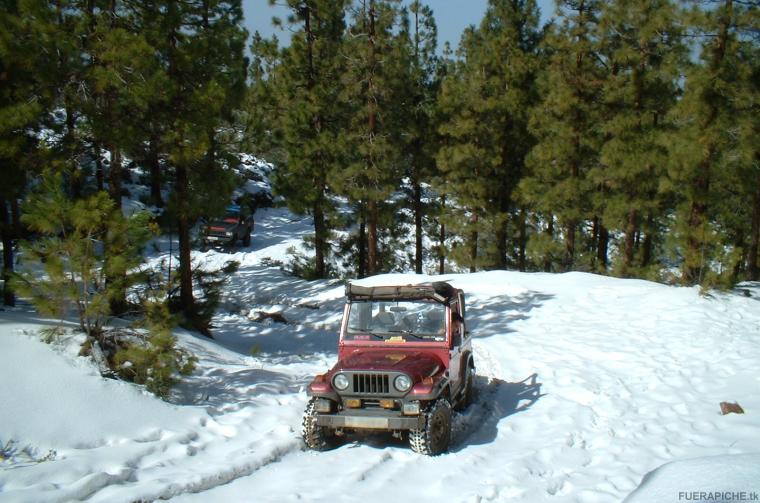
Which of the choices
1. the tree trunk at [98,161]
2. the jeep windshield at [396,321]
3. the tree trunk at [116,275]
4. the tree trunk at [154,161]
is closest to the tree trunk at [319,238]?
the tree trunk at [154,161]

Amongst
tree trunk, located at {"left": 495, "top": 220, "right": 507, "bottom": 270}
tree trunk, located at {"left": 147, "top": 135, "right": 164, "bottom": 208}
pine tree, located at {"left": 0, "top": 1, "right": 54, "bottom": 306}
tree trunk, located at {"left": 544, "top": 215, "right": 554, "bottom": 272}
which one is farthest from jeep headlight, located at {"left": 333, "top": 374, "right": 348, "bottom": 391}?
tree trunk, located at {"left": 495, "top": 220, "right": 507, "bottom": 270}

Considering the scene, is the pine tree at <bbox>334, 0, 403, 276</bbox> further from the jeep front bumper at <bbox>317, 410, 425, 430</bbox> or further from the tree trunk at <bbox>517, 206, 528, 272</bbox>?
the jeep front bumper at <bbox>317, 410, 425, 430</bbox>

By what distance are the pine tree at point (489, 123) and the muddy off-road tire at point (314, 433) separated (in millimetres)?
17087

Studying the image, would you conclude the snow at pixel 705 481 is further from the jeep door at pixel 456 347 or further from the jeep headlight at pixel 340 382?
the jeep headlight at pixel 340 382

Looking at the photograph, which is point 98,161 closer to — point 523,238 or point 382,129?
point 382,129

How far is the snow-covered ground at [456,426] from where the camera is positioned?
19.9 feet

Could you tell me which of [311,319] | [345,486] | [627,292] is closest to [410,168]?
[311,319]

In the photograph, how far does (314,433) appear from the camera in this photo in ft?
24.2

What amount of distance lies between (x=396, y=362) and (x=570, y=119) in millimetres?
16684

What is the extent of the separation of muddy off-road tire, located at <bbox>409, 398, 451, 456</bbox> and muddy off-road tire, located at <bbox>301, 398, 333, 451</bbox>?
3.42 feet

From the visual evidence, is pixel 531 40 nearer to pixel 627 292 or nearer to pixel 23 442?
pixel 627 292

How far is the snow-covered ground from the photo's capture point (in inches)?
238

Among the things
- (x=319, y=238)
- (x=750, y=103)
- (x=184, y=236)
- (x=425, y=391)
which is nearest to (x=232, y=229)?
(x=319, y=238)

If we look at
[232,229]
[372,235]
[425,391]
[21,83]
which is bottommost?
[425,391]
